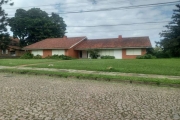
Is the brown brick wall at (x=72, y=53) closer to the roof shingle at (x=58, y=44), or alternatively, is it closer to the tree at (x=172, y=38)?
the roof shingle at (x=58, y=44)

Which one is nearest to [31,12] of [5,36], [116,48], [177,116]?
[5,36]

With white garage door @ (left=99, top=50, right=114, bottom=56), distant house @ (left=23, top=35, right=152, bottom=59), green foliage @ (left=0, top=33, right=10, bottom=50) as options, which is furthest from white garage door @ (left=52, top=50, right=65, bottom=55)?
green foliage @ (left=0, top=33, right=10, bottom=50)

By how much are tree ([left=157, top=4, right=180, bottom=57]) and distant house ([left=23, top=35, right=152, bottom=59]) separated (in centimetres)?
388

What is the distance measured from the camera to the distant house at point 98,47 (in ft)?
99.4

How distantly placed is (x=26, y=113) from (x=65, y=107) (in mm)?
1021

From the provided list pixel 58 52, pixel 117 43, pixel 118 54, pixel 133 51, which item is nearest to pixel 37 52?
pixel 58 52

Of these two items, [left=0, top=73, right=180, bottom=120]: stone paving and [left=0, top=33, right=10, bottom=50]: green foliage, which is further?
[left=0, top=33, right=10, bottom=50]: green foliage

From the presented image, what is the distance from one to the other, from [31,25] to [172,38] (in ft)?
119

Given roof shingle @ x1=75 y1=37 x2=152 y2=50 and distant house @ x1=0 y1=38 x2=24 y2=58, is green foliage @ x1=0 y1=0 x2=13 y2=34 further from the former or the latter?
roof shingle @ x1=75 y1=37 x2=152 y2=50

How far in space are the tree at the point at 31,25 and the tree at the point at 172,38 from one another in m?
30.8

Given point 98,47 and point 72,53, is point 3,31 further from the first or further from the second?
point 98,47

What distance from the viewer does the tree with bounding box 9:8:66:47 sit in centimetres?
4741

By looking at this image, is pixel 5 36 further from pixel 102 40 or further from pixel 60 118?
pixel 60 118

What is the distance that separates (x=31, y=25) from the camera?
47.5 m
